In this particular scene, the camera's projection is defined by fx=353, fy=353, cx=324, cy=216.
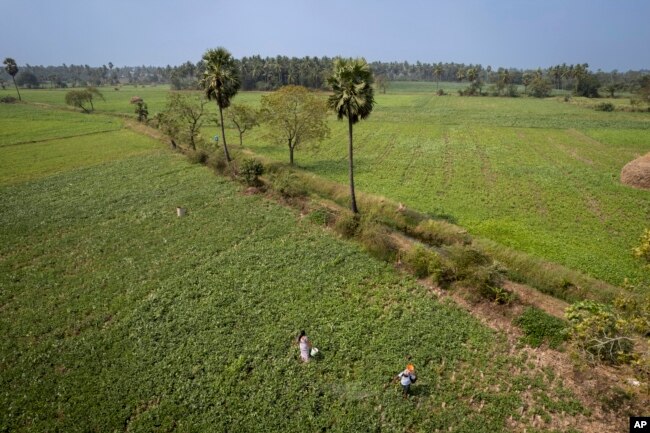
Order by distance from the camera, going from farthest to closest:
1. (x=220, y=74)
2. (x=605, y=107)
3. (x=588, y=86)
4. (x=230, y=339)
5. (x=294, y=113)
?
1. (x=588, y=86)
2. (x=605, y=107)
3. (x=294, y=113)
4. (x=220, y=74)
5. (x=230, y=339)

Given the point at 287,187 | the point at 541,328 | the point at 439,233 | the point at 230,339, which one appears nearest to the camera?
the point at 541,328

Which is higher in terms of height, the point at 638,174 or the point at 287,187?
the point at 287,187

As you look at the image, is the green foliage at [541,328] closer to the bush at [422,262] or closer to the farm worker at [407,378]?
the bush at [422,262]

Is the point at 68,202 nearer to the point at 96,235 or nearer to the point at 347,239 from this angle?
the point at 96,235

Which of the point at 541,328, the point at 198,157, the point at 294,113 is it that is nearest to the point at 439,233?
the point at 541,328

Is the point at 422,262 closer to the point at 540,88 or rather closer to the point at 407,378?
the point at 407,378

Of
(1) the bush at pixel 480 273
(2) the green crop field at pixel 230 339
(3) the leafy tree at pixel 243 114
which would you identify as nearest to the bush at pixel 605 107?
(3) the leafy tree at pixel 243 114

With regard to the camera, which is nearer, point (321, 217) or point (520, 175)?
point (321, 217)
